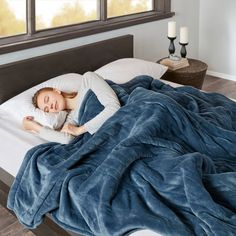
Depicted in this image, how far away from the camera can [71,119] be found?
219 centimetres

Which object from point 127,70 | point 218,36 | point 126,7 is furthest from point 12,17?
point 218,36

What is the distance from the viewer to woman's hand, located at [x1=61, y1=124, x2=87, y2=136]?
199cm

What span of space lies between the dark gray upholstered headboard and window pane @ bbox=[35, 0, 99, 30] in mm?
248

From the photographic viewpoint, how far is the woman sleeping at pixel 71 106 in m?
1.98

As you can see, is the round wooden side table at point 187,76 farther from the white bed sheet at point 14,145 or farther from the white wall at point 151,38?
the white bed sheet at point 14,145

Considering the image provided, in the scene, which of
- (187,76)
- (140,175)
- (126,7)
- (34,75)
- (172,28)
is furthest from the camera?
(126,7)

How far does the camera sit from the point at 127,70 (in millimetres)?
2664

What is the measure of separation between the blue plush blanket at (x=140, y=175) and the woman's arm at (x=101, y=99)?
0.06 metres

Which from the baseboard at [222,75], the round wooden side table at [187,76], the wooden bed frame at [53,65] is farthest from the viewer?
the baseboard at [222,75]

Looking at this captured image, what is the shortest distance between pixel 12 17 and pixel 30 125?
0.83 metres

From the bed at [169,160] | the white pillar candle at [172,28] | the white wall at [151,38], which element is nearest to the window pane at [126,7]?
the white wall at [151,38]

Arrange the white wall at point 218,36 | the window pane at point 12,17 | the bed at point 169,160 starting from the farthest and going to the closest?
the white wall at point 218,36, the window pane at point 12,17, the bed at point 169,160

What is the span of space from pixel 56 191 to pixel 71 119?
0.61m

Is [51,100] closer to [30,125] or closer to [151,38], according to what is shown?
[30,125]
